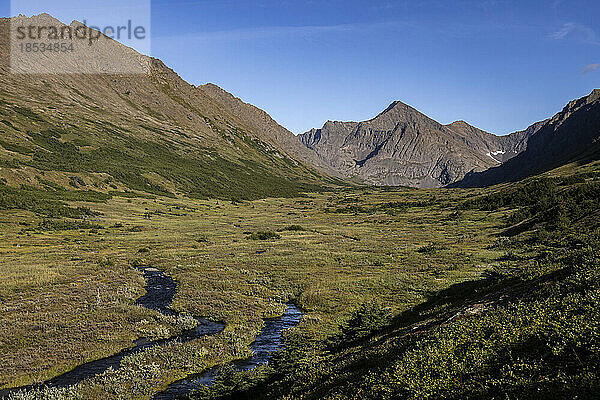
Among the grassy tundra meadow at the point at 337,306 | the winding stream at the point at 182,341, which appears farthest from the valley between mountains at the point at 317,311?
the winding stream at the point at 182,341

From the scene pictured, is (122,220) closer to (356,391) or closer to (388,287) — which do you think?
(388,287)

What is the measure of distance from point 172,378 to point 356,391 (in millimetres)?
14602

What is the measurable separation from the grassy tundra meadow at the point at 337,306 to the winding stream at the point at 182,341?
0.89 m

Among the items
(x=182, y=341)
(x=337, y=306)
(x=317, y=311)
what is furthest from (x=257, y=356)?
(x=337, y=306)

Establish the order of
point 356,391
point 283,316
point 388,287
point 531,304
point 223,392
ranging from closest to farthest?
point 356,391 → point 531,304 → point 223,392 → point 283,316 → point 388,287

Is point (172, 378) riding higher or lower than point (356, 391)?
lower

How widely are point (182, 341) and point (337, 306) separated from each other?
50.7ft

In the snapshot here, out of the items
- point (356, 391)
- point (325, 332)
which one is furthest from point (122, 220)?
point (356, 391)

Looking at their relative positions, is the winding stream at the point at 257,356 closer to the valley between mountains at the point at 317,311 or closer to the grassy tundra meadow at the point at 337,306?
the valley between mountains at the point at 317,311

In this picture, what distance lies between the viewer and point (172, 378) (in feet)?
73.1

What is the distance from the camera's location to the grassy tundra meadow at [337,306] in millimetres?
12344

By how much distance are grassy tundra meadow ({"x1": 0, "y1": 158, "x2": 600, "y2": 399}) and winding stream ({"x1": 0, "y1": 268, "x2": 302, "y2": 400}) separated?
89 cm

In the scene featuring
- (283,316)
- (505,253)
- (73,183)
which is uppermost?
(73,183)

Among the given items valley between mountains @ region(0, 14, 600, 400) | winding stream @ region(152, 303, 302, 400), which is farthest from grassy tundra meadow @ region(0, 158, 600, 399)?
winding stream @ region(152, 303, 302, 400)
